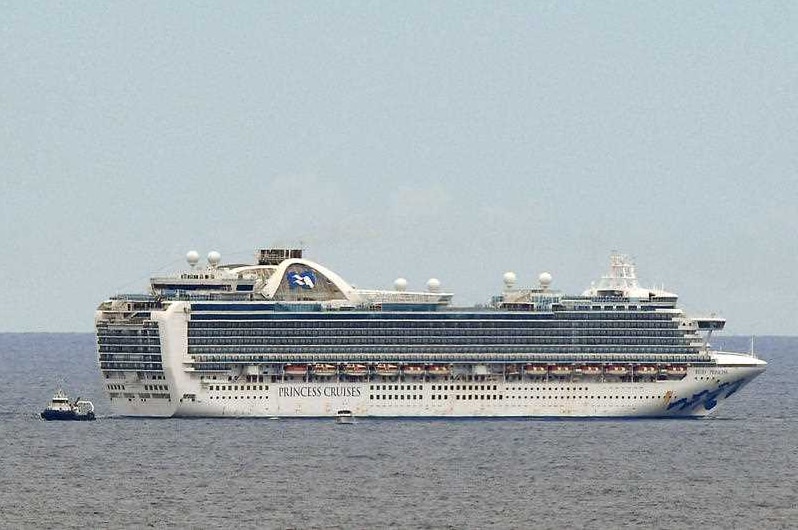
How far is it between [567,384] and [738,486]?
31.8 metres

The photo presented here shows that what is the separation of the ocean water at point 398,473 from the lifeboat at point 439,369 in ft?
11.2

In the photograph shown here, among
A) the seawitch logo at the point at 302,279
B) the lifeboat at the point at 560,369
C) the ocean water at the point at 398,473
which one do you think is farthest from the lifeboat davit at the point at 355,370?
the lifeboat at the point at 560,369

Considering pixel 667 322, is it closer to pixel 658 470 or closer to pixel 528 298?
pixel 528 298

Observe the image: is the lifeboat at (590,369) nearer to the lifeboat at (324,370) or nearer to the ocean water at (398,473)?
the ocean water at (398,473)

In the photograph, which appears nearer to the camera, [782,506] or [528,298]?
[782,506]

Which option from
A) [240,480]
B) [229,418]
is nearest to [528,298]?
[229,418]

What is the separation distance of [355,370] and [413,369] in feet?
12.3

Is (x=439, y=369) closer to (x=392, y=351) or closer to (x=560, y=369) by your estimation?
(x=392, y=351)

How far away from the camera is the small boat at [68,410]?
139000 millimetres

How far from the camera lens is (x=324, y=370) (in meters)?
136

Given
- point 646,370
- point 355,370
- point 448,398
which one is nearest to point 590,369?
point 646,370

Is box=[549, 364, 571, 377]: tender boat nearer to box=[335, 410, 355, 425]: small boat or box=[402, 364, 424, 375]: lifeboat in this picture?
box=[402, 364, 424, 375]: lifeboat

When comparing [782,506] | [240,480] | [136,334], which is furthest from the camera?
[136,334]

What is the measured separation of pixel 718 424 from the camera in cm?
14038
